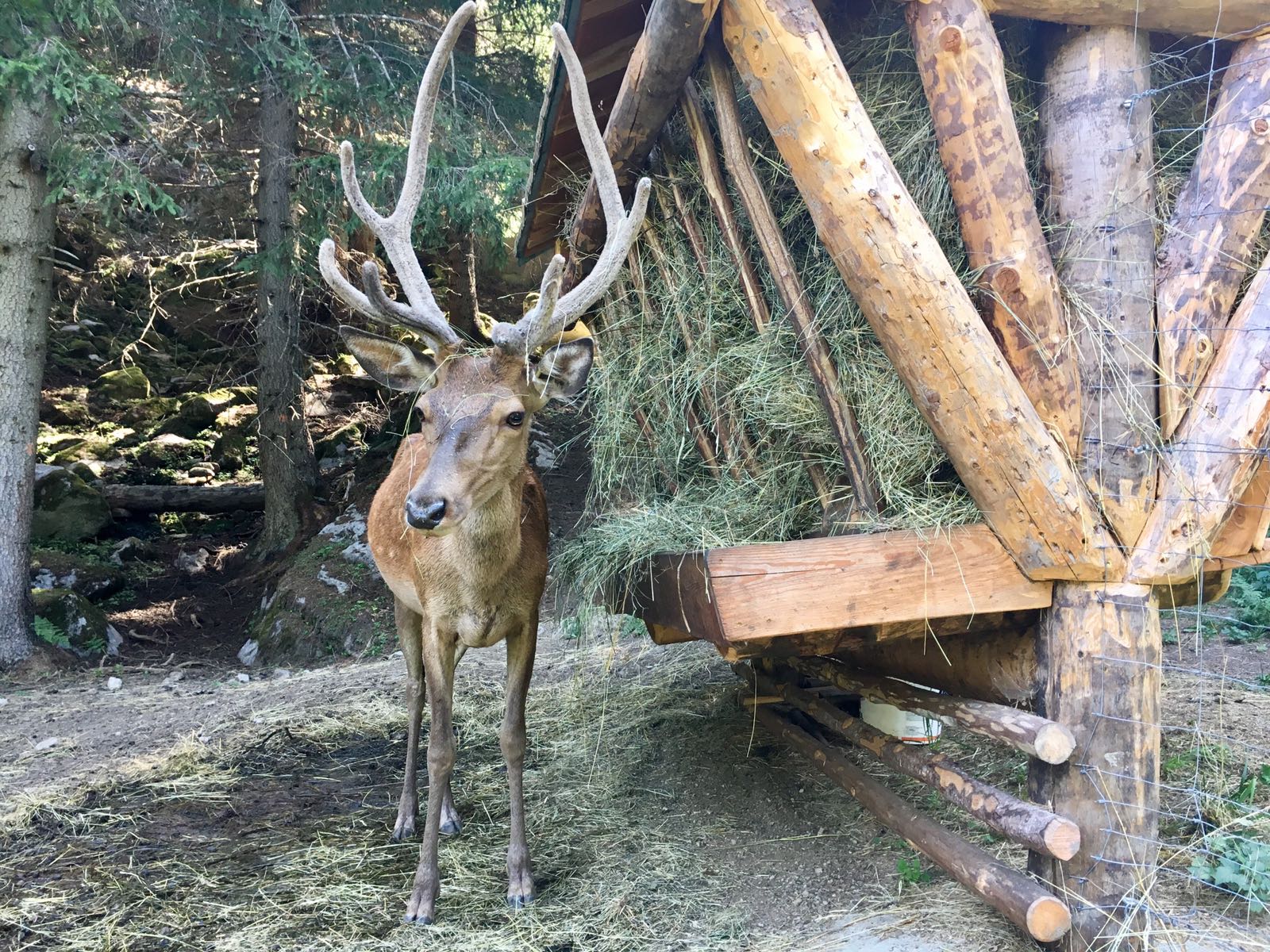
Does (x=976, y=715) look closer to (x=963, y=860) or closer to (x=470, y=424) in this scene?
(x=963, y=860)

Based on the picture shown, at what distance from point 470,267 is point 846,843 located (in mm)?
10293

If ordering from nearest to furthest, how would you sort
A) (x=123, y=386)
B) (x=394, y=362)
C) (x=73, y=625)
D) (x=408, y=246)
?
1. (x=408, y=246)
2. (x=394, y=362)
3. (x=73, y=625)
4. (x=123, y=386)

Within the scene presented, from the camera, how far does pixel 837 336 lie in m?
3.70

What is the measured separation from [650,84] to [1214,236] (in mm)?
2199

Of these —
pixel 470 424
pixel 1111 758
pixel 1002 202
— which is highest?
pixel 1002 202

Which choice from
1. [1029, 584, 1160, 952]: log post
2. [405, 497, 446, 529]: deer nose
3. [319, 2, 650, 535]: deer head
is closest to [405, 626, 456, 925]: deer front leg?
[319, 2, 650, 535]: deer head

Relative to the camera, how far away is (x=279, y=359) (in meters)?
11.7

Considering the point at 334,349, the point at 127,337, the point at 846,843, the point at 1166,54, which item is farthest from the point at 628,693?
the point at 127,337

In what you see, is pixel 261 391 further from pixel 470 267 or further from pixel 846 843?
pixel 846 843

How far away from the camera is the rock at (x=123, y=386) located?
13.7 metres

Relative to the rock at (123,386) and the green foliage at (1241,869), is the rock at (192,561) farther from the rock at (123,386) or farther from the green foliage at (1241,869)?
the green foliage at (1241,869)

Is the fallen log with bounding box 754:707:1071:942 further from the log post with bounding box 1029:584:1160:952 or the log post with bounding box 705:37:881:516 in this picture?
the log post with bounding box 705:37:881:516

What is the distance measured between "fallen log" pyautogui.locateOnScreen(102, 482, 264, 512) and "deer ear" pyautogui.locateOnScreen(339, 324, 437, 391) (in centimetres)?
925

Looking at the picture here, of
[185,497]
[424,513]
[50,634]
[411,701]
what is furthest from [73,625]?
[424,513]
